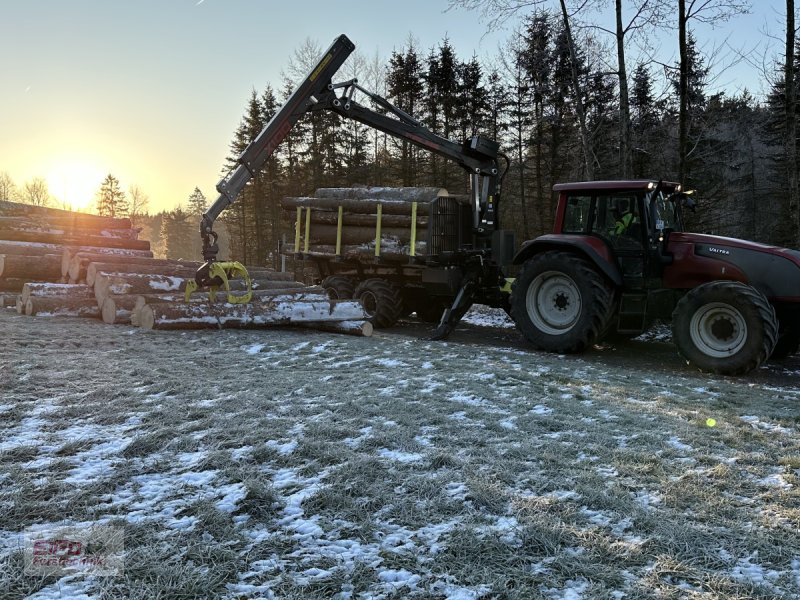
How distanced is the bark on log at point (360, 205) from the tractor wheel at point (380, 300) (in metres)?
1.49

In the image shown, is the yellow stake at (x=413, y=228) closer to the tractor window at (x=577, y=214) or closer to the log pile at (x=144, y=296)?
the log pile at (x=144, y=296)

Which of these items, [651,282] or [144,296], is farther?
[144,296]

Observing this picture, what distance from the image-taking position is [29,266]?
12703 mm

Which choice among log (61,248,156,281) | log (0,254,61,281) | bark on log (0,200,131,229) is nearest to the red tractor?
log (61,248,156,281)

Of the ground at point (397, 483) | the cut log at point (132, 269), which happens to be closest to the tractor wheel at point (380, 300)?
the cut log at point (132, 269)

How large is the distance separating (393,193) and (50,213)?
454 inches

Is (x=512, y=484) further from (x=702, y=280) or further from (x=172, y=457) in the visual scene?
(x=702, y=280)

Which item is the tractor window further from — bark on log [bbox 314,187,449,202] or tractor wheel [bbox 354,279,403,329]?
tractor wheel [bbox 354,279,403,329]

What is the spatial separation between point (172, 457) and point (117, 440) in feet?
1.75

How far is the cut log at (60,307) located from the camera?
10156 millimetres

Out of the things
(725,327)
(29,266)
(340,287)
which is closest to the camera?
(725,327)

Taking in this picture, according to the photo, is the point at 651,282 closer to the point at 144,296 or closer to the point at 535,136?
the point at 144,296

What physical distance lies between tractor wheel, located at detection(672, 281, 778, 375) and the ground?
1029 mm

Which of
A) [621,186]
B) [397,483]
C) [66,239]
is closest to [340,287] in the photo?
[621,186]
